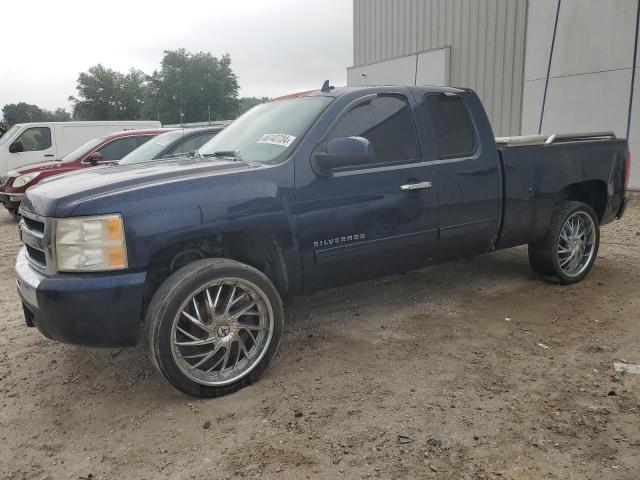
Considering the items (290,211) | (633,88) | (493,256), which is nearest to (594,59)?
(633,88)

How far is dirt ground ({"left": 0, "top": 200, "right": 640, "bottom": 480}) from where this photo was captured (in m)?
2.54

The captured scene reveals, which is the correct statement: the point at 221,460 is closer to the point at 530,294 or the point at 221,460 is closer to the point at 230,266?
the point at 230,266

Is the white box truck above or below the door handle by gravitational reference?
above

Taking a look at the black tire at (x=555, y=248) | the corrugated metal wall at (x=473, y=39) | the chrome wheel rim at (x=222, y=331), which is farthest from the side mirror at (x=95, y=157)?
the corrugated metal wall at (x=473, y=39)

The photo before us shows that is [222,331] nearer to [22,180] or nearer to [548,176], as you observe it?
[548,176]

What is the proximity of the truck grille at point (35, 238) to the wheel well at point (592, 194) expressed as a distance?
179 inches

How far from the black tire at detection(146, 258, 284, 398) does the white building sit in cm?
975

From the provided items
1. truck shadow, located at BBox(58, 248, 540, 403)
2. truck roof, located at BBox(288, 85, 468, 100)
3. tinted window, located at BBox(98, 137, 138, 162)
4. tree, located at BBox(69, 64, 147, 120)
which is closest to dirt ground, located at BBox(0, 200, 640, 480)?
truck shadow, located at BBox(58, 248, 540, 403)

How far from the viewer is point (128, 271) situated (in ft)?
9.69

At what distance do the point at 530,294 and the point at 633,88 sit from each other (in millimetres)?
7424

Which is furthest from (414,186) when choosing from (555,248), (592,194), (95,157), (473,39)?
(473,39)

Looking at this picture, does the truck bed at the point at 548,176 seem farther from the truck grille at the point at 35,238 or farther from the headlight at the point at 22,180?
the headlight at the point at 22,180

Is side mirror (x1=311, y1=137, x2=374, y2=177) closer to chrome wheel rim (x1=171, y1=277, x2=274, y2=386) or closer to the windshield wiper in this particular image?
the windshield wiper

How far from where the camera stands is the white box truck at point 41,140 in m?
12.9
